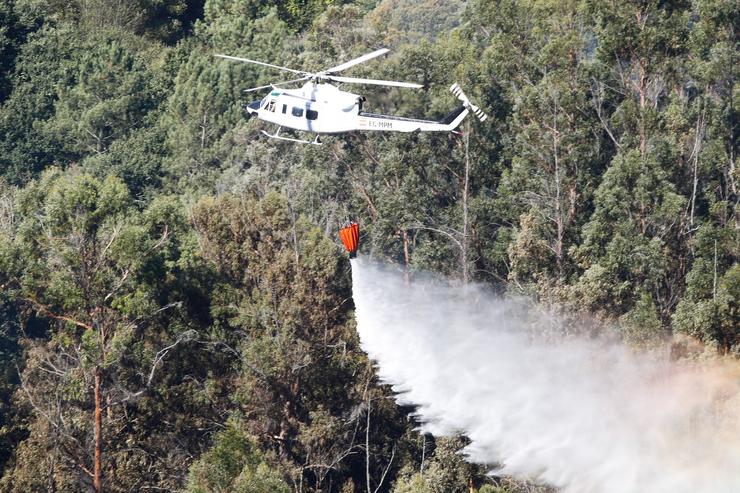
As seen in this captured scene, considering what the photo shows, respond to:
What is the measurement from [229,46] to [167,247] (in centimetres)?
2225

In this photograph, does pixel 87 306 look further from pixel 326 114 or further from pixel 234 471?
pixel 326 114

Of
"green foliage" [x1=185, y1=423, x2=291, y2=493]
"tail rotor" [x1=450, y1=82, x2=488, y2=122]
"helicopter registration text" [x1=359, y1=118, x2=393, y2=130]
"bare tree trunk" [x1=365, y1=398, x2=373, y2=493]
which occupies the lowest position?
"bare tree trunk" [x1=365, y1=398, x2=373, y2=493]

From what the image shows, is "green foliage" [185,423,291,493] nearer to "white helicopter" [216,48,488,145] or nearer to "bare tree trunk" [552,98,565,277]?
"white helicopter" [216,48,488,145]

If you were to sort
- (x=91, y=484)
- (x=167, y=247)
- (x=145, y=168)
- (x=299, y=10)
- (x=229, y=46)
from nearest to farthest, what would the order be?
(x=91, y=484)
(x=167, y=247)
(x=145, y=168)
(x=229, y=46)
(x=299, y=10)

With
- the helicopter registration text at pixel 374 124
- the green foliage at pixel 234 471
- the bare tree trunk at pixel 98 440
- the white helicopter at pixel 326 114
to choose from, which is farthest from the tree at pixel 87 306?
the helicopter registration text at pixel 374 124

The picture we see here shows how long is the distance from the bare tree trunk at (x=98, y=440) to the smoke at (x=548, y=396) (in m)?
8.23

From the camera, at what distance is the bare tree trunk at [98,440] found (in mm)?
36625

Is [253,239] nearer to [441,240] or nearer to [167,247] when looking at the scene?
[167,247]

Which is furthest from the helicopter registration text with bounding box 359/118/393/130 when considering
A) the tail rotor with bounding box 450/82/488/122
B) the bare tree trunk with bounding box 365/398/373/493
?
the tail rotor with bounding box 450/82/488/122

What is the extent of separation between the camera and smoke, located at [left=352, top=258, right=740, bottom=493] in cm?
2637

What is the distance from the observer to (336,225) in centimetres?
4619

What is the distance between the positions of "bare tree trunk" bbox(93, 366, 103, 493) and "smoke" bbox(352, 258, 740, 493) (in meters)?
8.23

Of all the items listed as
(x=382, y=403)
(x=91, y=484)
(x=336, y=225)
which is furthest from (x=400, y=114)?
(x=91, y=484)

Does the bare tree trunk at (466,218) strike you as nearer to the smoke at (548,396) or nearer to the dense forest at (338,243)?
the dense forest at (338,243)
